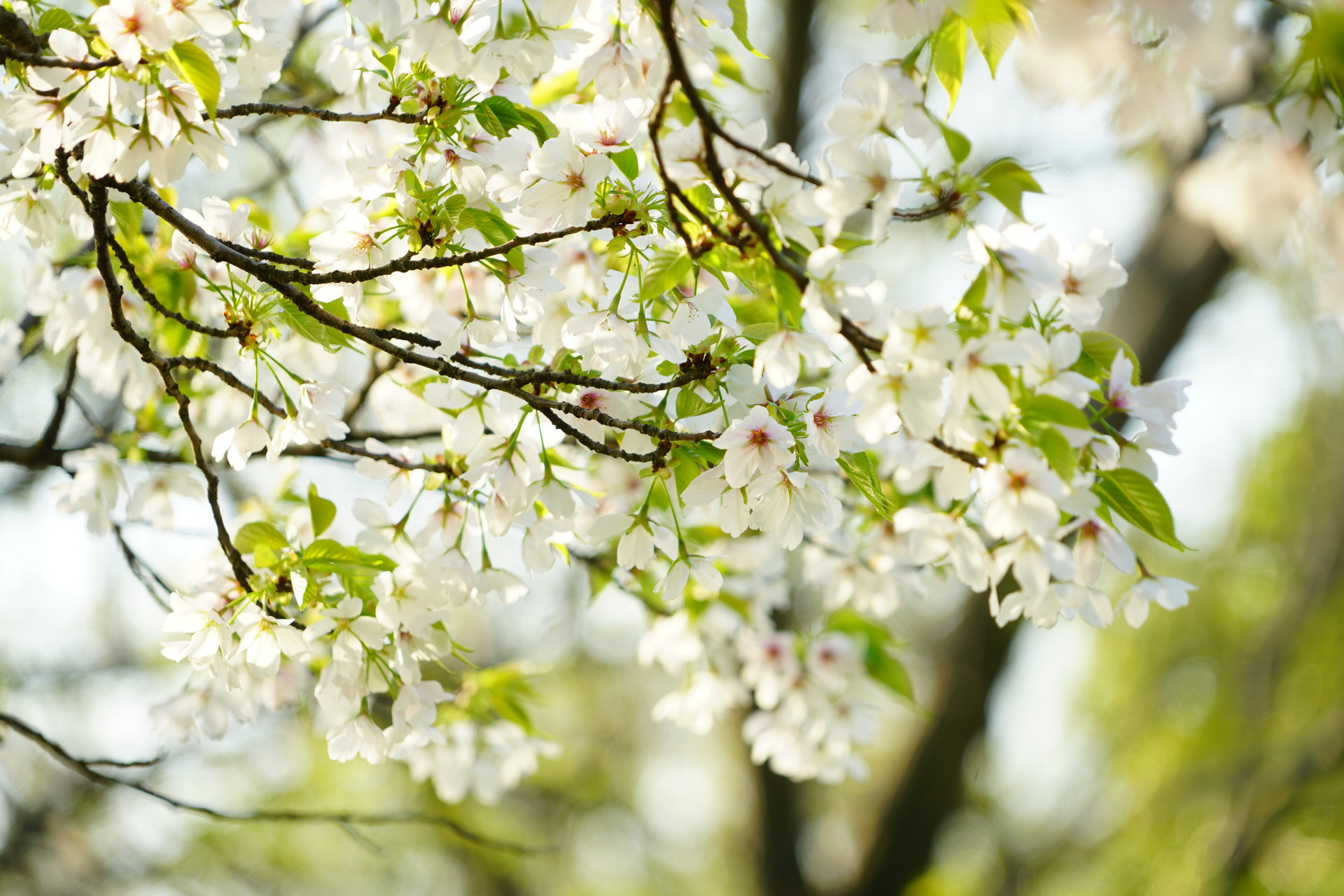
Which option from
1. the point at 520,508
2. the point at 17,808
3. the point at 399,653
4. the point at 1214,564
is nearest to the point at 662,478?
the point at 520,508

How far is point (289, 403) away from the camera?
952mm

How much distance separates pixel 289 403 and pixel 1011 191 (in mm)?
767

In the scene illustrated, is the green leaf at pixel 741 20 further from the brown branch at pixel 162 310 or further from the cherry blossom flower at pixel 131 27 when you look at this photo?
the brown branch at pixel 162 310

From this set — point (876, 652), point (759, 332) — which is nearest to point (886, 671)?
point (876, 652)

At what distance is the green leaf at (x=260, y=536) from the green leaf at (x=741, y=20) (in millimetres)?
720

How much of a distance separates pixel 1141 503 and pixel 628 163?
22.1 inches

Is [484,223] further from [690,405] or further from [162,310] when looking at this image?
[162,310]

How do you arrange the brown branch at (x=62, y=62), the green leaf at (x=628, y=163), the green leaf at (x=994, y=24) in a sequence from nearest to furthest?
the green leaf at (x=994, y=24), the brown branch at (x=62, y=62), the green leaf at (x=628, y=163)

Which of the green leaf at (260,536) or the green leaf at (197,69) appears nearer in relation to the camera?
the green leaf at (197,69)

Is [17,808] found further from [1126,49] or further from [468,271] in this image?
[1126,49]

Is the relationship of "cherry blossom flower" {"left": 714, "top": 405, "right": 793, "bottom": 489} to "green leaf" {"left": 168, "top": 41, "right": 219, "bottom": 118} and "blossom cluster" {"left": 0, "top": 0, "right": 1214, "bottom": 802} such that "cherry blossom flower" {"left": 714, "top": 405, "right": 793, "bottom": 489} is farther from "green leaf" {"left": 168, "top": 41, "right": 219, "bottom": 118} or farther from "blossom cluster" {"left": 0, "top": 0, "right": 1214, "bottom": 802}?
"green leaf" {"left": 168, "top": 41, "right": 219, "bottom": 118}

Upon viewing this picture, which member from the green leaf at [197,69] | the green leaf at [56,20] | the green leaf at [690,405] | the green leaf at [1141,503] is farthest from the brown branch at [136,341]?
the green leaf at [1141,503]

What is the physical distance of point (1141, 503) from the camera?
71 cm

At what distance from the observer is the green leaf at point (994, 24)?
20.7 inches
